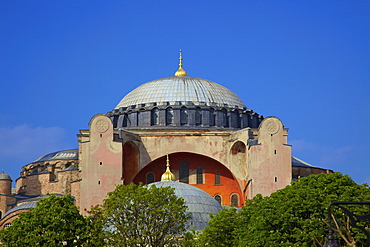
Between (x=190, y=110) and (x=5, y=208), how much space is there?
16544mm

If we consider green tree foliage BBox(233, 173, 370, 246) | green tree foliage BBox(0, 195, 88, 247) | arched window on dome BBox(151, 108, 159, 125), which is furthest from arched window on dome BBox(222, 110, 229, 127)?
green tree foliage BBox(0, 195, 88, 247)

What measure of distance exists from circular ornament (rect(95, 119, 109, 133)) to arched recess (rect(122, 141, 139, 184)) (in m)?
2.37

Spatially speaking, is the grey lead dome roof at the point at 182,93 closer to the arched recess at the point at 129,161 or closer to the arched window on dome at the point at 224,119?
the arched window on dome at the point at 224,119

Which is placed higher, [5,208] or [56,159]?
[56,159]

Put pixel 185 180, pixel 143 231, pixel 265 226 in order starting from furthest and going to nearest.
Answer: pixel 185 180, pixel 143 231, pixel 265 226

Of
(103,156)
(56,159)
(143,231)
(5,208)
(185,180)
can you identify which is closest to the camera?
(143,231)

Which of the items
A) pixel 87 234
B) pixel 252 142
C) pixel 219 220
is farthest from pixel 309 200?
pixel 252 142

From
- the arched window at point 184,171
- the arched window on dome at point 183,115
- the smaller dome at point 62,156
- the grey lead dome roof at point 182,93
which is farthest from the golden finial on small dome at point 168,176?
the smaller dome at point 62,156

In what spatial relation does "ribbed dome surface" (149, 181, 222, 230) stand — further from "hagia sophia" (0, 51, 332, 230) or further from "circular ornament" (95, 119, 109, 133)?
"circular ornament" (95, 119, 109, 133)

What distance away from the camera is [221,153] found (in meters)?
52.9

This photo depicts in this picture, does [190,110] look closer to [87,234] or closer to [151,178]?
[151,178]

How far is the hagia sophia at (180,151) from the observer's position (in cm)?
4962

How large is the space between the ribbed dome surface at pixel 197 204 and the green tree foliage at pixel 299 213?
7963 mm

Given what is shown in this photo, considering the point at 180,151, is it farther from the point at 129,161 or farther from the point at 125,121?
the point at 125,121
